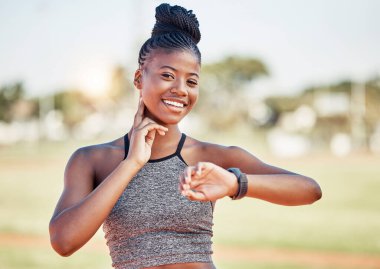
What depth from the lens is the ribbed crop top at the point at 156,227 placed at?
2170 millimetres

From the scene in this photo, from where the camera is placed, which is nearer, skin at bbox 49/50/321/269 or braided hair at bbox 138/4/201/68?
skin at bbox 49/50/321/269

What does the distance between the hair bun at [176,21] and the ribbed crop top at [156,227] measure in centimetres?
55

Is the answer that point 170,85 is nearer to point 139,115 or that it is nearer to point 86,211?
point 139,115

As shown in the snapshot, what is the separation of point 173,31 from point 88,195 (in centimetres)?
69

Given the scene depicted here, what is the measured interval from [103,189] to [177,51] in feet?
1.85

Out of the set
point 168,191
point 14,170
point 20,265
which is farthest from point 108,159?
point 14,170

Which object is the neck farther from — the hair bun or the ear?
the hair bun

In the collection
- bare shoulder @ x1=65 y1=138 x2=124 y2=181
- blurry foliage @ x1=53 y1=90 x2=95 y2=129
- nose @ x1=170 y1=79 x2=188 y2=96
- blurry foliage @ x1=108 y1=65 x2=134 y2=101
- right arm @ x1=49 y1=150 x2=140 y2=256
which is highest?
blurry foliage @ x1=108 y1=65 x2=134 y2=101

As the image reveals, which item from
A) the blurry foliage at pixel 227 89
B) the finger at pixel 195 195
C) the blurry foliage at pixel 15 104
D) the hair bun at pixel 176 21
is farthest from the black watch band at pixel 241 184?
the blurry foliage at pixel 15 104

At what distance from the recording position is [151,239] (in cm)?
218

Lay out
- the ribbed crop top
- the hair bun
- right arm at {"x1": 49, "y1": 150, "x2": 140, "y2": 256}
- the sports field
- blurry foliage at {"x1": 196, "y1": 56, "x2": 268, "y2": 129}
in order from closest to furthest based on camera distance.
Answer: right arm at {"x1": 49, "y1": 150, "x2": 140, "y2": 256}
the ribbed crop top
the hair bun
the sports field
blurry foliage at {"x1": 196, "y1": 56, "x2": 268, "y2": 129}

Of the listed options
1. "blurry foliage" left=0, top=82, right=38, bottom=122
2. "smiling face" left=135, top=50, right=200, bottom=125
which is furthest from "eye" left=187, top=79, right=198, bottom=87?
"blurry foliage" left=0, top=82, right=38, bottom=122

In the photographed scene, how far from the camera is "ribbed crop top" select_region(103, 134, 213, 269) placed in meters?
2.17

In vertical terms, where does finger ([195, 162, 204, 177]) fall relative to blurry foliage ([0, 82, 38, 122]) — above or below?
below
